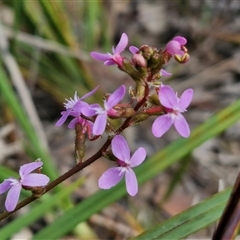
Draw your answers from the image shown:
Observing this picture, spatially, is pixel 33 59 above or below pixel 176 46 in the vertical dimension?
above

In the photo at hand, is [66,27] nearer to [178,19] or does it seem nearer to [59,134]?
[59,134]

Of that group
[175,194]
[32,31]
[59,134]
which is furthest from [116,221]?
[32,31]

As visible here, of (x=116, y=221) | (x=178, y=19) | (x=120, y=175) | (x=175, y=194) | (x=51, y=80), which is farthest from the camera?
(x=178, y=19)

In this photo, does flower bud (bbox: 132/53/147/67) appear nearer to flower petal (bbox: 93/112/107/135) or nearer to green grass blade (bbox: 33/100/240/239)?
flower petal (bbox: 93/112/107/135)

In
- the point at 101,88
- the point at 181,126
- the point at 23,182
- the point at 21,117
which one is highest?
the point at 101,88

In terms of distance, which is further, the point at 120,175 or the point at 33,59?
the point at 33,59

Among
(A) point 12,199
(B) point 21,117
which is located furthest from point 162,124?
(B) point 21,117

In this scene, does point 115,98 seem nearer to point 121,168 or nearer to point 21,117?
point 121,168
